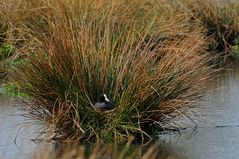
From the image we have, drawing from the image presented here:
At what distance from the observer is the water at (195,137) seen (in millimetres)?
9148

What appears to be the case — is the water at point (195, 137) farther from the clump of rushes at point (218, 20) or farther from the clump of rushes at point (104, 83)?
the clump of rushes at point (218, 20)

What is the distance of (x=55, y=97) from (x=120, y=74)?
77 centimetres

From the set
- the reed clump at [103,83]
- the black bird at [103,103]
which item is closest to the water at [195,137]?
the reed clump at [103,83]

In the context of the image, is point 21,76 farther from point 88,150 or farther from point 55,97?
point 88,150

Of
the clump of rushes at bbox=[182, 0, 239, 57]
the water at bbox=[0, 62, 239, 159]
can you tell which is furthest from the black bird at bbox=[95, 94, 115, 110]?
the clump of rushes at bbox=[182, 0, 239, 57]

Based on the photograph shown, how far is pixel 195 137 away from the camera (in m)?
9.95

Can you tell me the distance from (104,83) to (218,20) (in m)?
12.2

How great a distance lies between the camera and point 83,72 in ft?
32.1

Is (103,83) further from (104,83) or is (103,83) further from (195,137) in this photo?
(195,137)

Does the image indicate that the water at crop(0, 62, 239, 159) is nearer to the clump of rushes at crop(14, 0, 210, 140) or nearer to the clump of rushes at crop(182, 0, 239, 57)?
the clump of rushes at crop(14, 0, 210, 140)

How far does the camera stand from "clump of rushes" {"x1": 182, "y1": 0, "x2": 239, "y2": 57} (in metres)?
21.3

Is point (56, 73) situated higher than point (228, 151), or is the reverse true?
point (56, 73)

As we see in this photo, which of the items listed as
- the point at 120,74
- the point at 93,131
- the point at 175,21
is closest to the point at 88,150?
the point at 93,131

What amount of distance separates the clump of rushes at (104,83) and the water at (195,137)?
31cm
